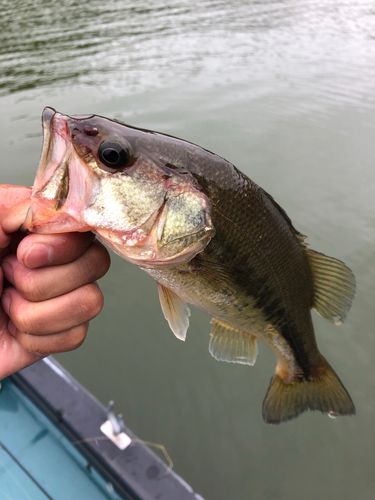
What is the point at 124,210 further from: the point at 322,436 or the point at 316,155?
the point at 316,155

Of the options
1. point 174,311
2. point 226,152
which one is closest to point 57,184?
point 174,311

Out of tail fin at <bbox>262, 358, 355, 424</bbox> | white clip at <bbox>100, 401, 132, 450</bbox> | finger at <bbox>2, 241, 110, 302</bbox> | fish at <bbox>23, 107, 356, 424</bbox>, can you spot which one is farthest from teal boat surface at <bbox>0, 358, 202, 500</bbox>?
finger at <bbox>2, 241, 110, 302</bbox>

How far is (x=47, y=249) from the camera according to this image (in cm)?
120

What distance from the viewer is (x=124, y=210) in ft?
3.94

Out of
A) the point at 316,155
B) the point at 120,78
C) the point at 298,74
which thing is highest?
the point at 120,78

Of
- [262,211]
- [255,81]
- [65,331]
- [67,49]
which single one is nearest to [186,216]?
[262,211]

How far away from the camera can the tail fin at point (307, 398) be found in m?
1.96

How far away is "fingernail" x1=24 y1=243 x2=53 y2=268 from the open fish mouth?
0.25 ft

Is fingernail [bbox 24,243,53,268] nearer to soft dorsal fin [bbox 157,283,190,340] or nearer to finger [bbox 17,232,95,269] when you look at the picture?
finger [bbox 17,232,95,269]

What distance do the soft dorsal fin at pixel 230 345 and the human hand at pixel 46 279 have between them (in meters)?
0.74

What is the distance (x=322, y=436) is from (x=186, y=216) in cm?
277

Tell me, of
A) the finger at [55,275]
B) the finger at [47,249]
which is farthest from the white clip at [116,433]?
the finger at [47,249]

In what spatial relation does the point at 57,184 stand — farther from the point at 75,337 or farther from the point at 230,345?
the point at 230,345

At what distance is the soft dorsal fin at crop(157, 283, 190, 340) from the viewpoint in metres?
1.53
